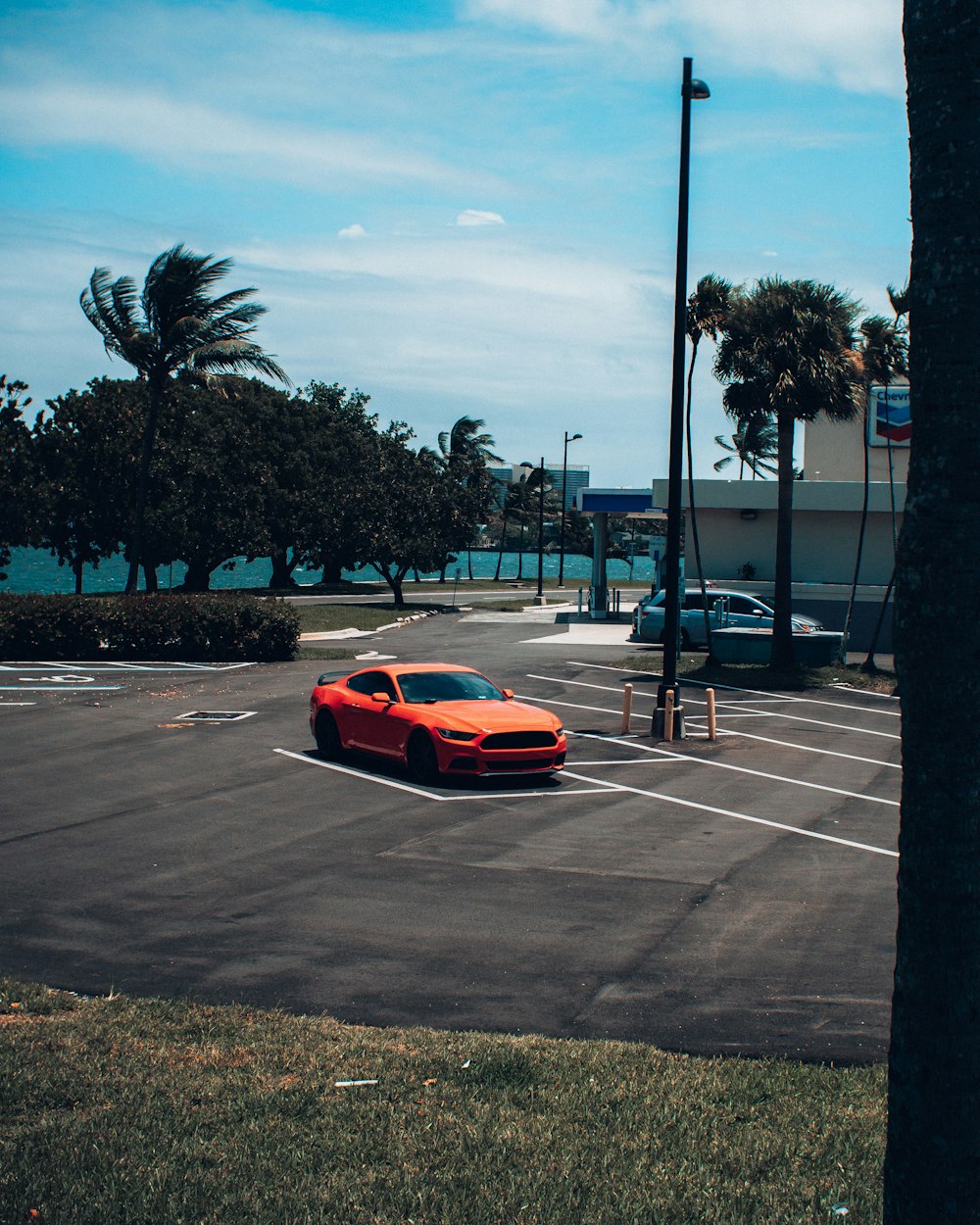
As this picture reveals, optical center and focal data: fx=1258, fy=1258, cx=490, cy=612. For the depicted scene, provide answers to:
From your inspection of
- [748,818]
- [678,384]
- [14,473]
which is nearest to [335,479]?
[14,473]

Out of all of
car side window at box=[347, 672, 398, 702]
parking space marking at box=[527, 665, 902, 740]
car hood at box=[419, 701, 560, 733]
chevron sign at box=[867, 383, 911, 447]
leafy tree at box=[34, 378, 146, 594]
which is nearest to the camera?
car hood at box=[419, 701, 560, 733]

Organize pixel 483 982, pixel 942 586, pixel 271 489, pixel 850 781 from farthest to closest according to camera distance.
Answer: pixel 271 489 → pixel 850 781 → pixel 483 982 → pixel 942 586

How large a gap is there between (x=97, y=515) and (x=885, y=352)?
1468 inches

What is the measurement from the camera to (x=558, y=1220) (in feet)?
14.9

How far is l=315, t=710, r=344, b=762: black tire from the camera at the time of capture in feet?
58.2

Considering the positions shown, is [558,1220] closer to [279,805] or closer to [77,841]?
[77,841]

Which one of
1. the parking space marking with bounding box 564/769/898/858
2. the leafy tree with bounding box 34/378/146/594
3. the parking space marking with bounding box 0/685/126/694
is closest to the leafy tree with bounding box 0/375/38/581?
the leafy tree with bounding box 34/378/146/594

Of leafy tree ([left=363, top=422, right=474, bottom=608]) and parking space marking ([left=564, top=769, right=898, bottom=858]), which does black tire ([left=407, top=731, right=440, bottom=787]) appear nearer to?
parking space marking ([left=564, top=769, right=898, bottom=858])

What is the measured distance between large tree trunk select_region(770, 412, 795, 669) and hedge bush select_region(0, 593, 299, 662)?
477 inches

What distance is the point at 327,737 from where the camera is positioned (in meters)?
17.8

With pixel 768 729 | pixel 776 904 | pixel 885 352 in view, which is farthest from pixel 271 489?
pixel 776 904

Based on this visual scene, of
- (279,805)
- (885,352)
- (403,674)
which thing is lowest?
(279,805)

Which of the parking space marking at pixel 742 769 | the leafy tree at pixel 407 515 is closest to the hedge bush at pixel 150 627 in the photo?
the parking space marking at pixel 742 769

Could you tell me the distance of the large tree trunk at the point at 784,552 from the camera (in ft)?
93.2
